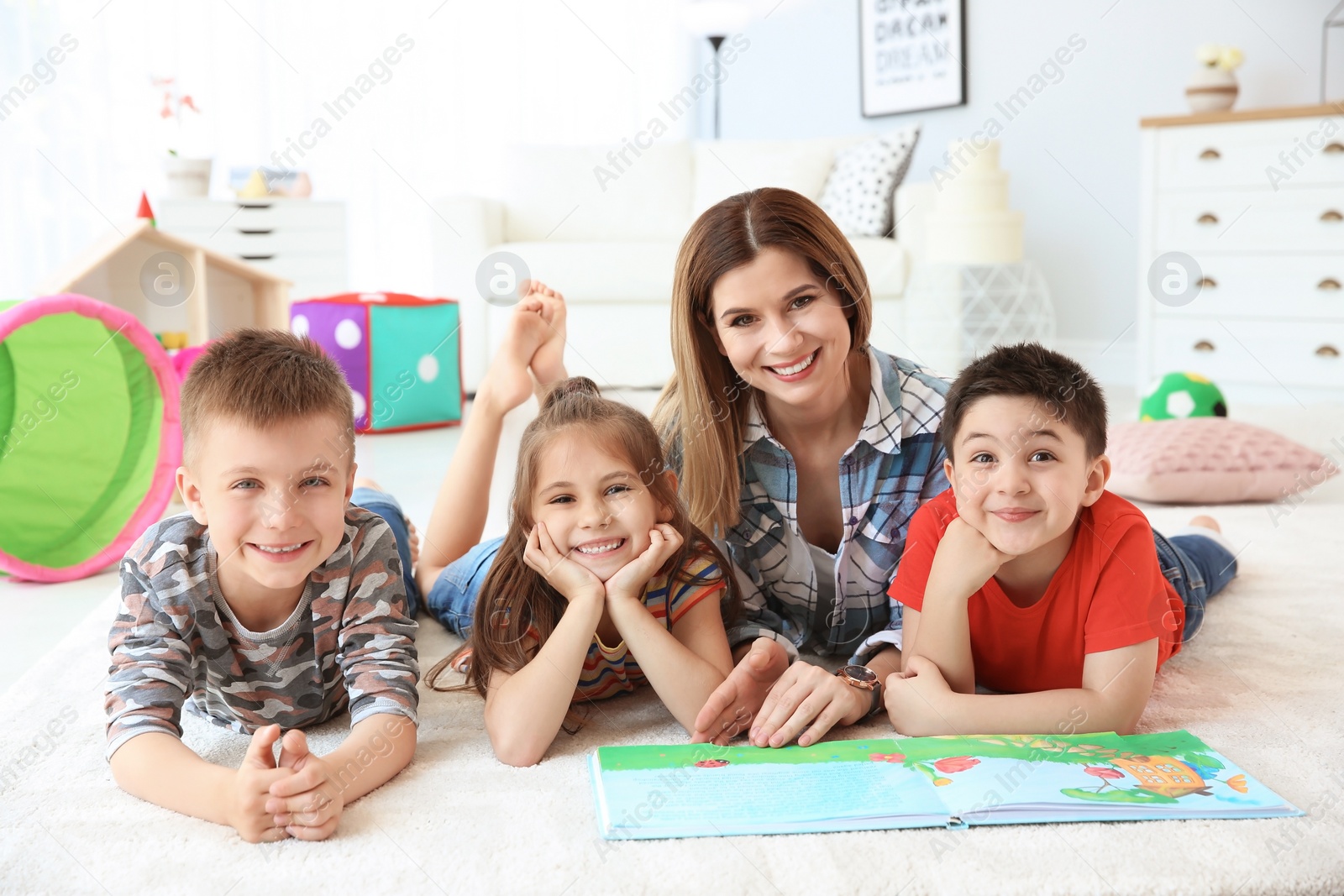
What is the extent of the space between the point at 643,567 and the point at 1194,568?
2.52ft

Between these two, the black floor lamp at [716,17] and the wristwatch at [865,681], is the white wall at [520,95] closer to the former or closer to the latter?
the black floor lamp at [716,17]

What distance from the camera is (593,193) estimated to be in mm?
3812

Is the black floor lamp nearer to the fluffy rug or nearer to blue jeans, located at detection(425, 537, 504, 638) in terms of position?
blue jeans, located at detection(425, 537, 504, 638)

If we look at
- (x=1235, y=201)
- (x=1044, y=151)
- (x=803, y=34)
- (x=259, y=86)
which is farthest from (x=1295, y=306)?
(x=259, y=86)

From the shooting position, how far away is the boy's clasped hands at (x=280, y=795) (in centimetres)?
83

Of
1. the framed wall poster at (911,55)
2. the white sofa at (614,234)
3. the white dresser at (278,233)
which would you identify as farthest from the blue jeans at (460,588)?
the framed wall poster at (911,55)

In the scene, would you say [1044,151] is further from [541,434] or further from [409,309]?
[541,434]

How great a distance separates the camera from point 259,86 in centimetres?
415

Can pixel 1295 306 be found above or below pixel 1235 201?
below

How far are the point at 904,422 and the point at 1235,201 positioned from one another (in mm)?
2371

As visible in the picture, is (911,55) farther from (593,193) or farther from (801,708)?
(801,708)

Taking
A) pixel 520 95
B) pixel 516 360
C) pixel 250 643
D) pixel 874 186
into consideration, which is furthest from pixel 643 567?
pixel 520 95

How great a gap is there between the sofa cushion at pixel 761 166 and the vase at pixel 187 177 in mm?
1696

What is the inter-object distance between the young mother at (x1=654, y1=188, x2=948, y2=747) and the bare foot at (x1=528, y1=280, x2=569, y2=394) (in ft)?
0.90
